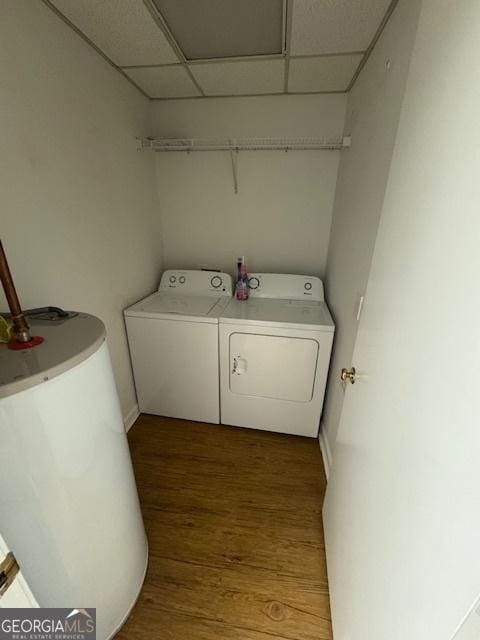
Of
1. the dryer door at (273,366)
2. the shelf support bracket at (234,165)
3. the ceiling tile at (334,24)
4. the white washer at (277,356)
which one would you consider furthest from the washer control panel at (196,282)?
the ceiling tile at (334,24)

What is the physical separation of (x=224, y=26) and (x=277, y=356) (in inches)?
71.1

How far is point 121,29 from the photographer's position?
1328 mm

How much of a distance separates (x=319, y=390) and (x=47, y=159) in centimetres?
205

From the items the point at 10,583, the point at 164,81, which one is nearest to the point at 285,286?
the point at 164,81

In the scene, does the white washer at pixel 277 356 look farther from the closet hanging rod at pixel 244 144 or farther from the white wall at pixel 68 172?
the closet hanging rod at pixel 244 144

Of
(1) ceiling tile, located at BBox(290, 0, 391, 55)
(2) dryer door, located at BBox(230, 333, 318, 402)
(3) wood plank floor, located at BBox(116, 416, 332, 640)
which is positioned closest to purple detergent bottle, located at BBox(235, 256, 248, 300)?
(2) dryer door, located at BBox(230, 333, 318, 402)

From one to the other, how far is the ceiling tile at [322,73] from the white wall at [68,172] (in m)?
1.14

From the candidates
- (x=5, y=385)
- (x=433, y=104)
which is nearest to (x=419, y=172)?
(x=433, y=104)

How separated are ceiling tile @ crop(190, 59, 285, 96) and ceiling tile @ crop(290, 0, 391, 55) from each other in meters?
0.23

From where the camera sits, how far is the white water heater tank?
2.25 feet

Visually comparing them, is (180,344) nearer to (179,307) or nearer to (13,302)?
(179,307)
